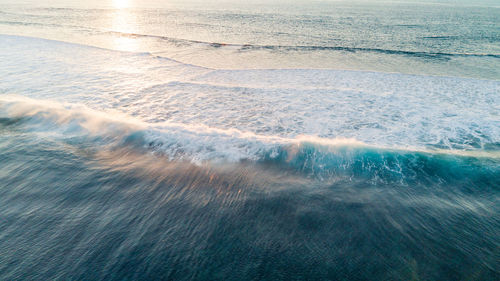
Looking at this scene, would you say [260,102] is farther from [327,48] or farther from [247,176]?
[327,48]

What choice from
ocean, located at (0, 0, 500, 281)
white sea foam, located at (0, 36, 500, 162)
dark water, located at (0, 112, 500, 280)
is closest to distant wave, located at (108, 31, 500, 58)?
ocean, located at (0, 0, 500, 281)

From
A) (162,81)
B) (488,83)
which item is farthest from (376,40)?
(162,81)

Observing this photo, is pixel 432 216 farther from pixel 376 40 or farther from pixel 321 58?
pixel 376 40

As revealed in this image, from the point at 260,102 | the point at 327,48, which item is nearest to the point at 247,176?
the point at 260,102

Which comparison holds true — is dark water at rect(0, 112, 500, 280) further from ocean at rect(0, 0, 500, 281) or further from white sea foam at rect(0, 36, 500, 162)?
white sea foam at rect(0, 36, 500, 162)

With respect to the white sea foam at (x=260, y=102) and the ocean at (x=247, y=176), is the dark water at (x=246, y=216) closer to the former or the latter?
the ocean at (x=247, y=176)

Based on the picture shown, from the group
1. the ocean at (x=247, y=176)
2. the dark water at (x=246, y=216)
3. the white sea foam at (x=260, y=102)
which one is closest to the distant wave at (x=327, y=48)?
the ocean at (x=247, y=176)
